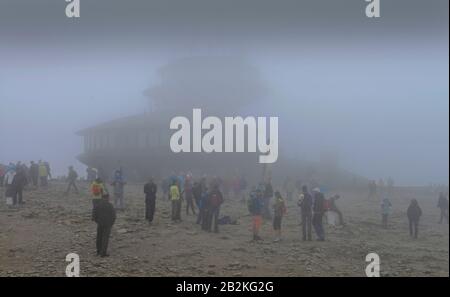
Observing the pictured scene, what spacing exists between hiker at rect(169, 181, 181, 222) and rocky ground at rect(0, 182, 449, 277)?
0.35 meters

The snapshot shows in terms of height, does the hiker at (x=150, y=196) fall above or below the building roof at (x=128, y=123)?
below

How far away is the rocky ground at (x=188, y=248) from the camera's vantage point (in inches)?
551

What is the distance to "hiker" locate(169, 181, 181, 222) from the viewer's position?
17.5m

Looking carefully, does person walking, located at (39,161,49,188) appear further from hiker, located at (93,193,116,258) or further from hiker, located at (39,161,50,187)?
hiker, located at (93,193,116,258)

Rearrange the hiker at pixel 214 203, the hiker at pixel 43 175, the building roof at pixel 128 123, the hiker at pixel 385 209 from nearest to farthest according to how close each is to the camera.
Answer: the hiker at pixel 214 203 → the hiker at pixel 385 209 → the hiker at pixel 43 175 → the building roof at pixel 128 123

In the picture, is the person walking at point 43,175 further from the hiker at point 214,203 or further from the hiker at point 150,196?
the hiker at point 214,203

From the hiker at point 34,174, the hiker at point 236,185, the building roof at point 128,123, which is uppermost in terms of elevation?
the building roof at point 128,123

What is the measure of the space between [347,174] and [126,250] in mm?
28399

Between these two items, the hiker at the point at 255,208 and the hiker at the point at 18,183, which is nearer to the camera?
the hiker at the point at 255,208

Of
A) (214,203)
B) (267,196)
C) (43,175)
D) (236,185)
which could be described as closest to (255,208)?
(214,203)

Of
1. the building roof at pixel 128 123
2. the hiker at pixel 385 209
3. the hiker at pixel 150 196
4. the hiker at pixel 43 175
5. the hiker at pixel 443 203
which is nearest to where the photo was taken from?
the hiker at pixel 150 196

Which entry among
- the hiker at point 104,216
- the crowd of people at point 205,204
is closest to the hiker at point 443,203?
the crowd of people at point 205,204

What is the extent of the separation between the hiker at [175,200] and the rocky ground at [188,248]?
349 millimetres

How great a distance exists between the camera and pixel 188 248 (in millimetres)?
15430
